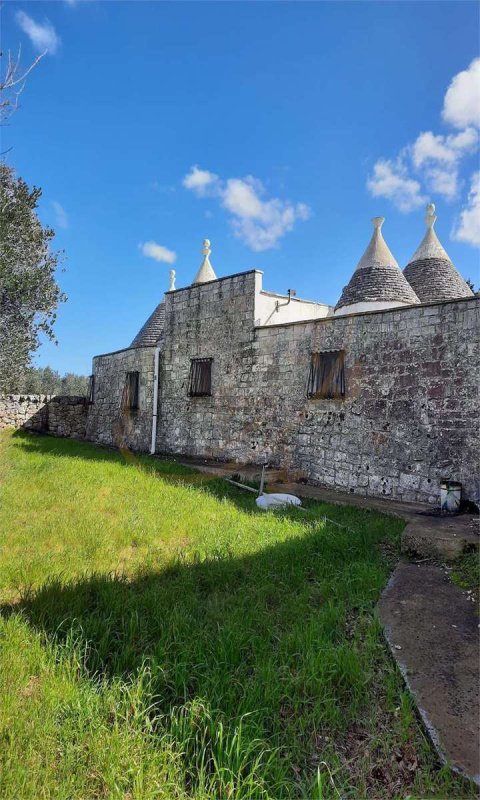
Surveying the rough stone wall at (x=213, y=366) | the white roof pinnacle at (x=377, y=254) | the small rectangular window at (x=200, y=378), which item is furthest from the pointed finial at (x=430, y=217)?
the small rectangular window at (x=200, y=378)

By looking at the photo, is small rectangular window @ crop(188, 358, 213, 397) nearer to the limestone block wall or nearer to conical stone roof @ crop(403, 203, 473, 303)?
the limestone block wall

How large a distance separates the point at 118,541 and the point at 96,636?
2.10 meters

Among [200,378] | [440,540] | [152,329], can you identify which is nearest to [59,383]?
[152,329]

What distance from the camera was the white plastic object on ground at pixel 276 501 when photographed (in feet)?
24.4

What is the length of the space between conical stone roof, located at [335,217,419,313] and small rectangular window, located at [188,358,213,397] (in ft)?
13.0

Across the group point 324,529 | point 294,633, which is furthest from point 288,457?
point 294,633

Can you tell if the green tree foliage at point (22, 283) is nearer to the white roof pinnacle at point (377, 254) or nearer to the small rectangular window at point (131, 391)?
the small rectangular window at point (131, 391)

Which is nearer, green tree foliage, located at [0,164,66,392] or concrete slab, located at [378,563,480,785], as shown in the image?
concrete slab, located at [378,563,480,785]

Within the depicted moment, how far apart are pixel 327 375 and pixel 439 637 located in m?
6.77

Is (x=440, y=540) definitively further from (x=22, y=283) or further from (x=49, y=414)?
(x=49, y=414)

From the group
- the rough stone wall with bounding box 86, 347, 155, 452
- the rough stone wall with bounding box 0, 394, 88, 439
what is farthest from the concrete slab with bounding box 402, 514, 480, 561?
the rough stone wall with bounding box 0, 394, 88, 439

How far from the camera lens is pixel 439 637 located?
3.21 metres

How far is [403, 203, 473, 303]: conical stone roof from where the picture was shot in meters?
12.9

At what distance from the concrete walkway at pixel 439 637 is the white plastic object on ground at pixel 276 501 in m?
2.29
